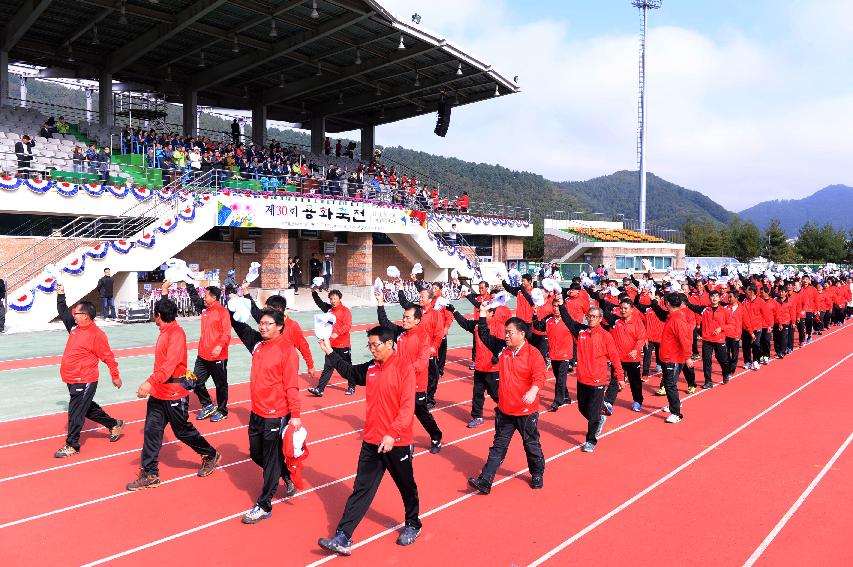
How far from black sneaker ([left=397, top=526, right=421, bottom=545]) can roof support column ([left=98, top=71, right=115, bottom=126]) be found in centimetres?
2536

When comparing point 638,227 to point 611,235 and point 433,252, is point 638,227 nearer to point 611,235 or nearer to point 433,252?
A: point 611,235

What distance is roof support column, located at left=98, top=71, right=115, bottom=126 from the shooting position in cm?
2616

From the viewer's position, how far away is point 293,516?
5.54 meters

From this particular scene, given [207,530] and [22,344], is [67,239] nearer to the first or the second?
[22,344]

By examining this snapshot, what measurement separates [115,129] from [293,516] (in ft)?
77.6

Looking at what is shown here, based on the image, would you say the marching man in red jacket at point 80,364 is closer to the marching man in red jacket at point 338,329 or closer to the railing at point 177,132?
the marching man in red jacket at point 338,329

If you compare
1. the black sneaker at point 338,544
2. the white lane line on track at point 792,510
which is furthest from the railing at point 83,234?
the white lane line on track at point 792,510

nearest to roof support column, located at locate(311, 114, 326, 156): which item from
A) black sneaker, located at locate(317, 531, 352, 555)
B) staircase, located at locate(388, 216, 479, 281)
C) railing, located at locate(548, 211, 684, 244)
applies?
staircase, located at locate(388, 216, 479, 281)

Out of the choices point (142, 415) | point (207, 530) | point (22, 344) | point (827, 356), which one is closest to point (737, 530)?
point (207, 530)

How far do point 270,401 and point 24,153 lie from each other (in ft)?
58.7

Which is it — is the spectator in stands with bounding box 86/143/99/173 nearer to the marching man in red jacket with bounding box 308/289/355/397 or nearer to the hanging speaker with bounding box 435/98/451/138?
the marching man in red jacket with bounding box 308/289/355/397

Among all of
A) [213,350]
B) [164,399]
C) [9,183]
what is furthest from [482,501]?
[9,183]

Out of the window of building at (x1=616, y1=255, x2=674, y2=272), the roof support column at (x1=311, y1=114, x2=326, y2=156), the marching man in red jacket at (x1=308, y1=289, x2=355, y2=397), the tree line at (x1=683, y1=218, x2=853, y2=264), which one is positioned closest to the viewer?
the marching man in red jacket at (x1=308, y1=289, x2=355, y2=397)

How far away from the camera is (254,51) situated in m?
26.8
